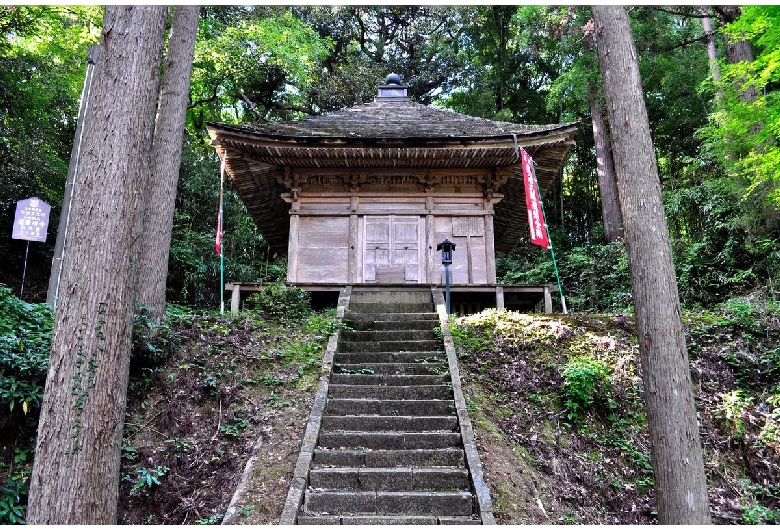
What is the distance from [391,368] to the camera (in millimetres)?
7395

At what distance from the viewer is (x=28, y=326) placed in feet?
22.9

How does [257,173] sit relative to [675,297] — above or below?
above

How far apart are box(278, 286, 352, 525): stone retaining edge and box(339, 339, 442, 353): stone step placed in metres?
0.27

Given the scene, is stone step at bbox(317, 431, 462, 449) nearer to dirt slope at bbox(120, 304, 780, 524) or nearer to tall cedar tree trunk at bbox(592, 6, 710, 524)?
dirt slope at bbox(120, 304, 780, 524)

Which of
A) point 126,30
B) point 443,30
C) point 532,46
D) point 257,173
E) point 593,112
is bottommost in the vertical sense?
point 126,30

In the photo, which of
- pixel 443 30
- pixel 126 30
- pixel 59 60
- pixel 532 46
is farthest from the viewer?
pixel 443 30

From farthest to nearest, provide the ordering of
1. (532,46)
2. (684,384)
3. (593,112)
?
(532,46) → (593,112) → (684,384)

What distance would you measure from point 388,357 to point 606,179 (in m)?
14.4

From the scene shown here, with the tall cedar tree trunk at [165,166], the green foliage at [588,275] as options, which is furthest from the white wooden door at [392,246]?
the green foliage at [588,275]

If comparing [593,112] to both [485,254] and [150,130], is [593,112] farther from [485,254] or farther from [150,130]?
[150,130]

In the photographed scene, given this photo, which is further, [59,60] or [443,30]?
[443,30]

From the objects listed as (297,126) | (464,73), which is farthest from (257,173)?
(464,73)

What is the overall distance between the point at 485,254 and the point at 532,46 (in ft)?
41.8

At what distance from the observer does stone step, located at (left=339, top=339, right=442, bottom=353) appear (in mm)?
8039
